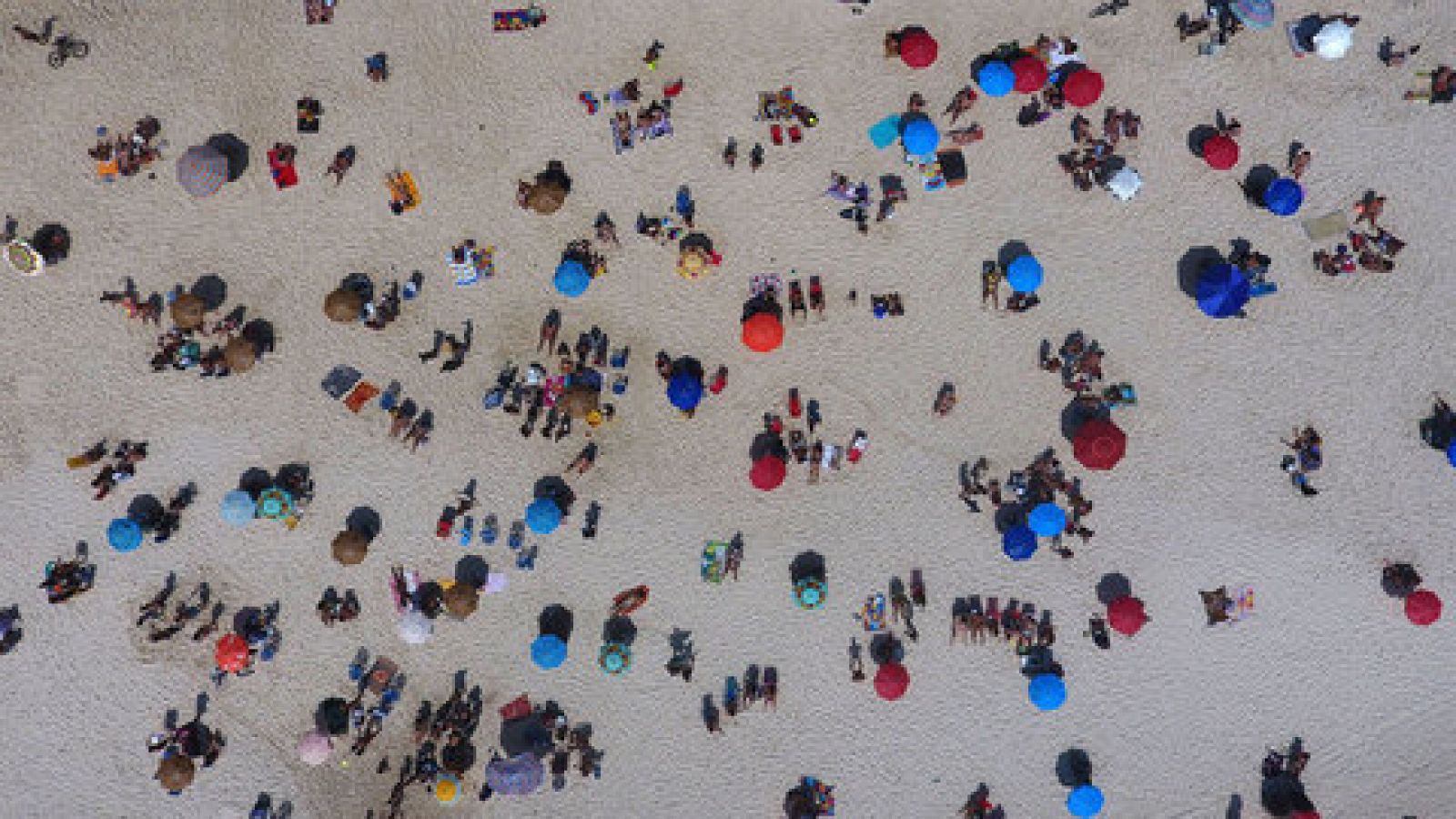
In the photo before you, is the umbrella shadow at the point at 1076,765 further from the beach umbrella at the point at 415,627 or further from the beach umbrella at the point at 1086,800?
the beach umbrella at the point at 415,627

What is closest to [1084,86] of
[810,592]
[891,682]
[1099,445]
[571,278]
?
[1099,445]

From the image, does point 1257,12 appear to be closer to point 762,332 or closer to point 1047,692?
point 762,332

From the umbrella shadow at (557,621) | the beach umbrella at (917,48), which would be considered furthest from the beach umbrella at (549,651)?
the beach umbrella at (917,48)

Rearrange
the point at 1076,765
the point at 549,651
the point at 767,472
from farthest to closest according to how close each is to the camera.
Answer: the point at 1076,765 < the point at 549,651 < the point at 767,472

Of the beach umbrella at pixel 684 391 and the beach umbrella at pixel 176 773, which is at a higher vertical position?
the beach umbrella at pixel 684 391

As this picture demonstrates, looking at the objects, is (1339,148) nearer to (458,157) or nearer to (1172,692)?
(1172,692)

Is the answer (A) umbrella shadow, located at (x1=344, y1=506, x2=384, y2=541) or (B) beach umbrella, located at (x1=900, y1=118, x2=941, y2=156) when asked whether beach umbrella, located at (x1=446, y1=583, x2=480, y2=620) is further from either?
(B) beach umbrella, located at (x1=900, y1=118, x2=941, y2=156)

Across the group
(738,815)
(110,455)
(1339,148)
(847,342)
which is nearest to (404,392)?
(110,455)
